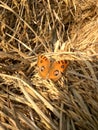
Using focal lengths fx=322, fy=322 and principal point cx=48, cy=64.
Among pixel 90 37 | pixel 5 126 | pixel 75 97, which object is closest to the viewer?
pixel 5 126

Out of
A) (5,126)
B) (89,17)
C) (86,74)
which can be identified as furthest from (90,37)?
(5,126)

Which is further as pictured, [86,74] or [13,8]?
[13,8]

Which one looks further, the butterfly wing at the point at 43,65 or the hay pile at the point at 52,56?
the butterfly wing at the point at 43,65

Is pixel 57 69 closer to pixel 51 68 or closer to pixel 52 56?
pixel 51 68

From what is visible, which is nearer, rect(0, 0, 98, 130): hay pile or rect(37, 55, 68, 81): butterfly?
rect(0, 0, 98, 130): hay pile

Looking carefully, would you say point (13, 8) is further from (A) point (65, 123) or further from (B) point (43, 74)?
(A) point (65, 123)
